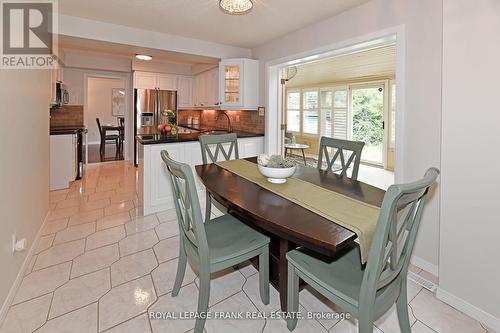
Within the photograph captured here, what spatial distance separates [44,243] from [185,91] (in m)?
4.58

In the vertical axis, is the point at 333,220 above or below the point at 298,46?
below

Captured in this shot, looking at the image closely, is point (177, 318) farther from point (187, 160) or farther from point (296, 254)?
point (187, 160)

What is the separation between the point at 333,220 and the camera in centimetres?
134

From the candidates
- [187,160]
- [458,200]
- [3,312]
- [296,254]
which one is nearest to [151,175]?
[187,160]

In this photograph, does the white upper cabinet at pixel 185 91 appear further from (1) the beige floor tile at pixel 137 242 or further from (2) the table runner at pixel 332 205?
(2) the table runner at pixel 332 205

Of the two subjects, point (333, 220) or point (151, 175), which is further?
point (151, 175)

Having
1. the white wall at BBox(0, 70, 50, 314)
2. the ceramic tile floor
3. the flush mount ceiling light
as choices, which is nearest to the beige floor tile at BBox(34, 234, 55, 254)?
the ceramic tile floor

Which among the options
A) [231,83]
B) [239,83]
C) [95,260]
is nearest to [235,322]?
[95,260]

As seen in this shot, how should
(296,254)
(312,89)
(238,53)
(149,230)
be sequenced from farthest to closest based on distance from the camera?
(312,89), (238,53), (149,230), (296,254)

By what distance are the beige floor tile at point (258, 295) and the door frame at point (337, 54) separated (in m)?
1.50

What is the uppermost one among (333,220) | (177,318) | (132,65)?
(132,65)

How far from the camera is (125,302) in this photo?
180 cm

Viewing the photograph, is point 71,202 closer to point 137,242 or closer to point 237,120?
point 137,242

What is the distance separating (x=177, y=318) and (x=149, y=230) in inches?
56.4
